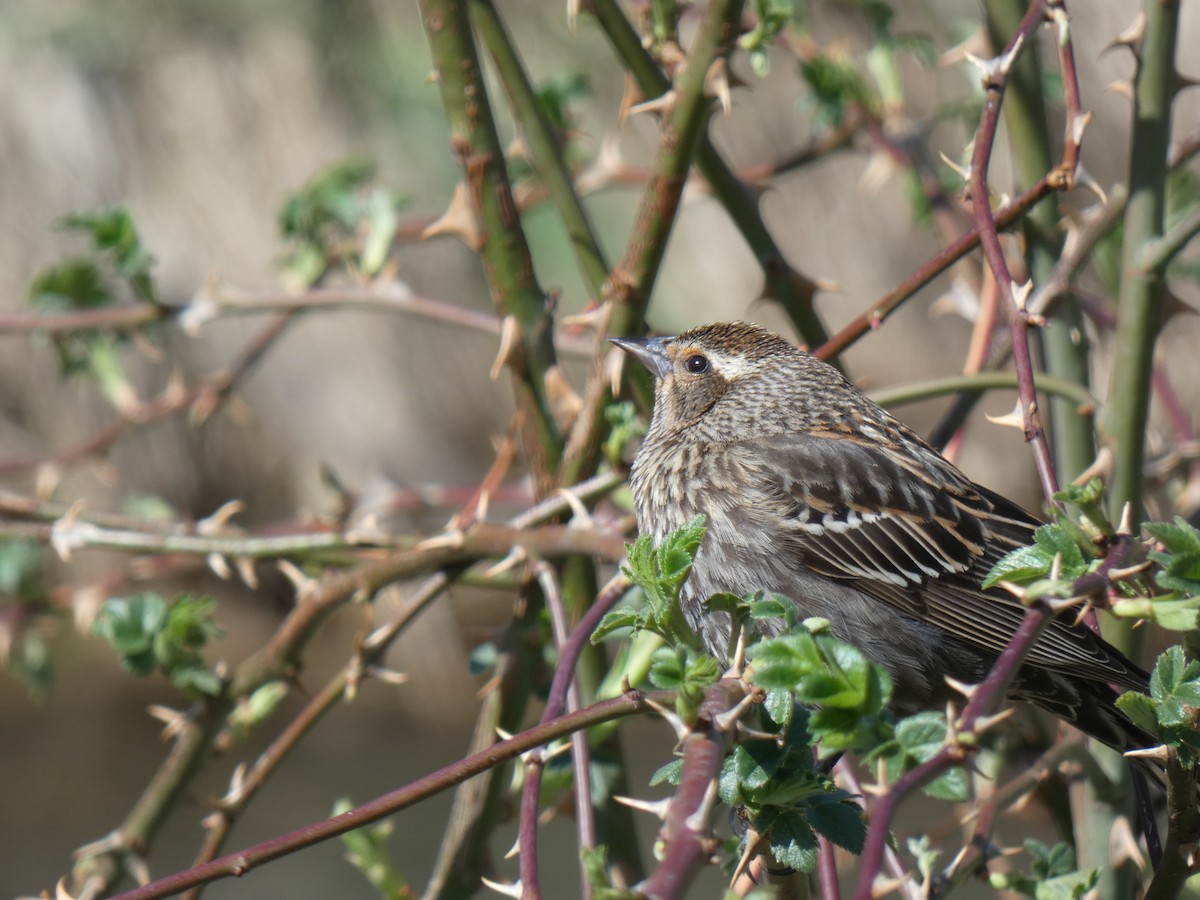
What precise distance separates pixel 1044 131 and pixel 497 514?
3.55 meters

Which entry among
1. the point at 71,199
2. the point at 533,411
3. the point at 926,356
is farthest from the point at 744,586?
the point at 71,199

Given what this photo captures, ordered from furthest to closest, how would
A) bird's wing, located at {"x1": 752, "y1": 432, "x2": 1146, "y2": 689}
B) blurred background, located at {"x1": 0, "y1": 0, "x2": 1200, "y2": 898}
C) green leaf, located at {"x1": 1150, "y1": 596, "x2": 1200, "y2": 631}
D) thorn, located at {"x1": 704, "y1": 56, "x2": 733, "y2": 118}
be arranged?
blurred background, located at {"x1": 0, "y1": 0, "x2": 1200, "y2": 898}
bird's wing, located at {"x1": 752, "y1": 432, "x2": 1146, "y2": 689}
thorn, located at {"x1": 704, "y1": 56, "x2": 733, "y2": 118}
green leaf, located at {"x1": 1150, "y1": 596, "x2": 1200, "y2": 631}

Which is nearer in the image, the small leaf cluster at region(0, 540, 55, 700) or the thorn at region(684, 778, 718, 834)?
the thorn at region(684, 778, 718, 834)

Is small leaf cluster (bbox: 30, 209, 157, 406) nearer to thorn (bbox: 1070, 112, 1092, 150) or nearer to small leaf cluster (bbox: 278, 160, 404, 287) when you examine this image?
small leaf cluster (bbox: 278, 160, 404, 287)

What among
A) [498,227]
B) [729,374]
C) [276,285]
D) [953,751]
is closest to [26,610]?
[498,227]

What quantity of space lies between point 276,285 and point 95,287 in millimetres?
2915

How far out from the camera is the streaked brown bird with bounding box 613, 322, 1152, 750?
167 cm

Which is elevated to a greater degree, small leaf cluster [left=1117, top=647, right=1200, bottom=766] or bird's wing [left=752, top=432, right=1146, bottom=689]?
small leaf cluster [left=1117, top=647, right=1200, bottom=766]

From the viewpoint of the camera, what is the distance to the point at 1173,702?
0.91m

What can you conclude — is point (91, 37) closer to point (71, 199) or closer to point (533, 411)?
point (71, 199)

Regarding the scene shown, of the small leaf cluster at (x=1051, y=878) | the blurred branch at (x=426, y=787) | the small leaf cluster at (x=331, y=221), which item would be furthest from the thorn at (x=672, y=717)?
the small leaf cluster at (x=331, y=221)

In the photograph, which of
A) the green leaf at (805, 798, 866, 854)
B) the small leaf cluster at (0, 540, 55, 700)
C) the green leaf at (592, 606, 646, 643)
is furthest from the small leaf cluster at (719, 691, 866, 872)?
the small leaf cluster at (0, 540, 55, 700)

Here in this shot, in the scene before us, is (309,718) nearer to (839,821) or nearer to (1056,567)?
(839,821)

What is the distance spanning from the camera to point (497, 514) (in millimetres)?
4957
